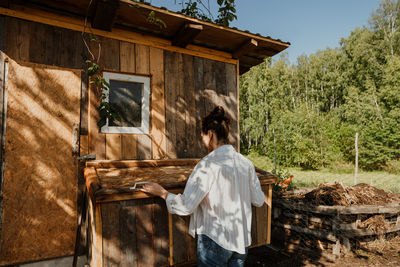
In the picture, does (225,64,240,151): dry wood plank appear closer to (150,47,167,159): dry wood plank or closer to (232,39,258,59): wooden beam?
(232,39,258,59): wooden beam

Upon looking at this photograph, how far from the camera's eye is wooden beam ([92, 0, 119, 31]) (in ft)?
10.9

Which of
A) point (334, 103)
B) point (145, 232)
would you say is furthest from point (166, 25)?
point (334, 103)

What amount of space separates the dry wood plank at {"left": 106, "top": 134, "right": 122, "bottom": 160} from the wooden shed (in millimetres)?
15

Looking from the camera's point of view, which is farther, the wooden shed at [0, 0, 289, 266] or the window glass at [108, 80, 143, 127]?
the window glass at [108, 80, 143, 127]

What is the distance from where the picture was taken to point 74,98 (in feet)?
12.0

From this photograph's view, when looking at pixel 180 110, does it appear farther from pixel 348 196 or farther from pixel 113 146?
pixel 348 196

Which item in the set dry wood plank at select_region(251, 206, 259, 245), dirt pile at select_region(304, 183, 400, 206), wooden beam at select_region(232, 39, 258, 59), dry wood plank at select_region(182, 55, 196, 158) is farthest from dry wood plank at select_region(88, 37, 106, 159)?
dirt pile at select_region(304, 183, 400, 206)

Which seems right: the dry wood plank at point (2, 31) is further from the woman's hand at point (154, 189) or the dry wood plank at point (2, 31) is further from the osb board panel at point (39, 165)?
the woman's hand at point (154, 189)

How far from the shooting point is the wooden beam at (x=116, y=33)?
11.1ft

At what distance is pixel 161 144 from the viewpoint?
14.0 ft

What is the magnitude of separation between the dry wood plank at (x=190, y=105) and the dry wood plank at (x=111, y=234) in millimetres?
2190

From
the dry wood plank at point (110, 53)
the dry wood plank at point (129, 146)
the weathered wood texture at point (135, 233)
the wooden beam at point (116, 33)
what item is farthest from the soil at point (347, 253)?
the dry wood plank at point (110, 53)

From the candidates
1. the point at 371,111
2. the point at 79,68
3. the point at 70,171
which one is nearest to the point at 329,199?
the point at 70,171

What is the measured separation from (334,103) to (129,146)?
38571mm
